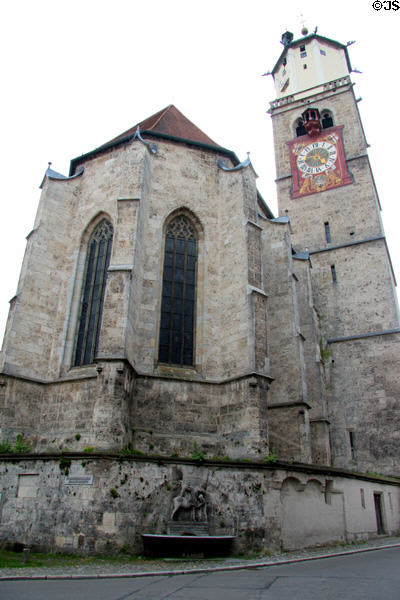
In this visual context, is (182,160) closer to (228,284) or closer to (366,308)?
(228,284)

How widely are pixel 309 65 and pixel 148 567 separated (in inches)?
1235

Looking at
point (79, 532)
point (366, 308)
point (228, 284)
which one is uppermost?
point (366, 308)

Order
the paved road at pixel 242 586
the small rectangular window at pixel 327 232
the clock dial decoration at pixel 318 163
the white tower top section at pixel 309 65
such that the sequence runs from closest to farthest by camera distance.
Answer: the paved road at pixel 242 586
the small rectangular window at pixel 327 232
the clock dial decoration at pixel 318 163
the white tower top section at pixel 309 65

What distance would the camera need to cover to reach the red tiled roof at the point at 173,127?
53.5ft

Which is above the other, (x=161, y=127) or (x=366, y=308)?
(x=161, y=127)

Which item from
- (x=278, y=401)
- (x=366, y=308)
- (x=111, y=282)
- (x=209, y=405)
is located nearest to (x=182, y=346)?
(x=209, y=405)

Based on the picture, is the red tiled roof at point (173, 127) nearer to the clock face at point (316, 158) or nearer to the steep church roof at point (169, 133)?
the steep church roof at point (169, 133)

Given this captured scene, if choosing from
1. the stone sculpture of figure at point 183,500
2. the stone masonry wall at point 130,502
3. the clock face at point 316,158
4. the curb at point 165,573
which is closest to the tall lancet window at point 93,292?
the stone masonry wall at point 130,502

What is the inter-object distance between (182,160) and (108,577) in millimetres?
12056

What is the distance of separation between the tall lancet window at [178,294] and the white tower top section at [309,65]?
19850mm

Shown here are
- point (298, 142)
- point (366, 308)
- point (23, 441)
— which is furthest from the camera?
point (298, 142)

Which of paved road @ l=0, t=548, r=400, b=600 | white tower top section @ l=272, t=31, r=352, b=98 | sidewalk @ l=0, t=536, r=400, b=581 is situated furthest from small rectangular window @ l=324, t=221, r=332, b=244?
paved road @ l=0, t=548, r=400, b=600

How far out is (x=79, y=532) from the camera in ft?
29.5

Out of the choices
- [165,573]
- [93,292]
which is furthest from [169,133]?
[165,573]
